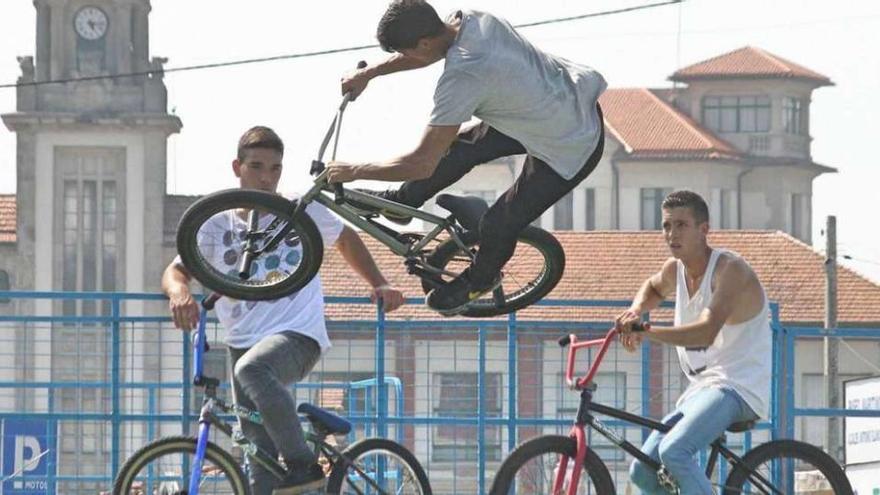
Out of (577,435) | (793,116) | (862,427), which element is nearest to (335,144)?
(577,435)

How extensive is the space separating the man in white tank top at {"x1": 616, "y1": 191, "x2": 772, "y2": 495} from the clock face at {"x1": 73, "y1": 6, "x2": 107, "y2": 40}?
3019 inches

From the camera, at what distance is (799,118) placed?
118 metres

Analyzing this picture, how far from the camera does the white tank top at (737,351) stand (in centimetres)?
1137

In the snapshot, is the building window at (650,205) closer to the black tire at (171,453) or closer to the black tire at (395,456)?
the black tire at (395,456)

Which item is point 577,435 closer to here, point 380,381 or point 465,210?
point 465,210

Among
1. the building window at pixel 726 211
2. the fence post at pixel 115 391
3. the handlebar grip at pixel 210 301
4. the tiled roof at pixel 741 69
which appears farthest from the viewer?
the tiled roof at pixel 741 69

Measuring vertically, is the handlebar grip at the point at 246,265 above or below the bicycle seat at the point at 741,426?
above

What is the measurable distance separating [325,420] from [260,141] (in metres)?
1.37

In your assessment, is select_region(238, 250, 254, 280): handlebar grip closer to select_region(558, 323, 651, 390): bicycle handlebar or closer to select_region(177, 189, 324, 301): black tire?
select_region(177, 189, 324, 301): black tire

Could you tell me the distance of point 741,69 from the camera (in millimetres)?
114125

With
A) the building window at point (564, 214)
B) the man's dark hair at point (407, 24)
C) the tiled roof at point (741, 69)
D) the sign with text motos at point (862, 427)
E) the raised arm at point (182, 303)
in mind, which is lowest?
the sign with text motos at point (862, 427)

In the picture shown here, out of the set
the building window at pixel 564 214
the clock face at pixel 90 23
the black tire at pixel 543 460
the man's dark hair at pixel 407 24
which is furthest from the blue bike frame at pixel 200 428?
the building window at pixel 564 214

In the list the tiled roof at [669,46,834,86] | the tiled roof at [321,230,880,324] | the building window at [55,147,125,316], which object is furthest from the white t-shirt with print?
the tiled roof at [669,46,834,86]

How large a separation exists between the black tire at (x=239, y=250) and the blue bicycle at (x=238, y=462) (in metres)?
0.46
